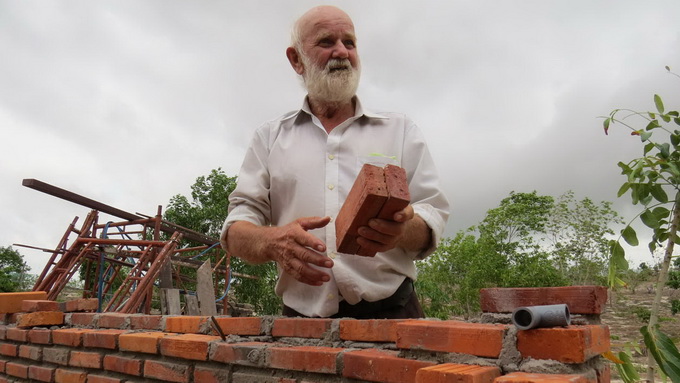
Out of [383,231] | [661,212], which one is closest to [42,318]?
[383,231]

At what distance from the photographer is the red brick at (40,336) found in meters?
2.94

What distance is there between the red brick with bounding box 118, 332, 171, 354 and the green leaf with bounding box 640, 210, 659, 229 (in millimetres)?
2190

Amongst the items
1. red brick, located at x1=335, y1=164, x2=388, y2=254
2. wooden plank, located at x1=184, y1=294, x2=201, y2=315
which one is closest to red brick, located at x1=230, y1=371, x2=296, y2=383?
red brick, located at x1=335, y1=164, x2=388, y2=254

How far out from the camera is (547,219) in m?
12.1

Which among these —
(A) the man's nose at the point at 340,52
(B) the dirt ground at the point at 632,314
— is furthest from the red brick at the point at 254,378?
(B) the dirt ground at the point at 632,314

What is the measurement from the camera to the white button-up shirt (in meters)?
1.90

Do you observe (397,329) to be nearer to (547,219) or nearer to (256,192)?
(256,192)

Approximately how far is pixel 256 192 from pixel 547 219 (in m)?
11.4

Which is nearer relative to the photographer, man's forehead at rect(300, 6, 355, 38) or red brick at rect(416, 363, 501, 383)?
red brick at rect(416, 363, 501, 383)

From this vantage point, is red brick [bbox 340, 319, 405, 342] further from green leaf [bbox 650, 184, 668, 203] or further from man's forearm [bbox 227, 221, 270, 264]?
green leaf [bbox 650, 184, 668, 203]

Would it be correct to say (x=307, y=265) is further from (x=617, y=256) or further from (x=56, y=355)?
(x=56, y=355)

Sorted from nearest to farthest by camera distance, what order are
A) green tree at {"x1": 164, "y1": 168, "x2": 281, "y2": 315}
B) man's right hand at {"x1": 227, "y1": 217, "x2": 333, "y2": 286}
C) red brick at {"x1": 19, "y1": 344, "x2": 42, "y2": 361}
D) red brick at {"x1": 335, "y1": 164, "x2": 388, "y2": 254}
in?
red brick at {"x1": 335, "y1": 164, "x2": 388, "y2": 254}, man's right hand at {"x1": 227, "y1": 217, "x2": 333, "y2": 286}, red brick at {"x1": 19, "y1": 344, "x2": 42, "y2": 361}, green tree at {"x1": 164, "y1": 168, "x2": 281, "y2": 315}

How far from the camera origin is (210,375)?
1959 millimetres

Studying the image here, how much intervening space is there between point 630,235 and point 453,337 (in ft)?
4.24
